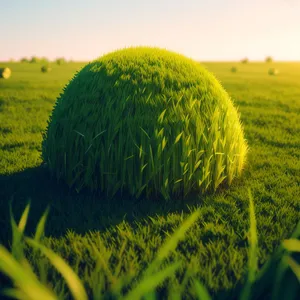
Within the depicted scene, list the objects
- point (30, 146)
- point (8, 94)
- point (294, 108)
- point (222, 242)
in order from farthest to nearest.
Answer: point (8, 94) → point (294, 108) → point (30, 146) → point (222, 242)

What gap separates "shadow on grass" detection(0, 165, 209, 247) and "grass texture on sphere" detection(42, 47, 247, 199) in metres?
0.10

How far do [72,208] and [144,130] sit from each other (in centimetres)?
96

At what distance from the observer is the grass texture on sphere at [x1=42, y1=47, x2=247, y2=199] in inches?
132

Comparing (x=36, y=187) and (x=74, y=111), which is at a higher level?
(x=74, y=111)

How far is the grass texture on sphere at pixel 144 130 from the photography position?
3.35 metres

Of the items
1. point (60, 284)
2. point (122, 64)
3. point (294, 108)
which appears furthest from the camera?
point (294, 108)

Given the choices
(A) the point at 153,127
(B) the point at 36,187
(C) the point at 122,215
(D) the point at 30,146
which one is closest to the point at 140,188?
(C) the point at 122,215

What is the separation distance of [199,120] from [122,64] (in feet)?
3.28

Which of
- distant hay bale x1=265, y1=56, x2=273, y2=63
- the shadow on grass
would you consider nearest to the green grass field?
the shadow on grass

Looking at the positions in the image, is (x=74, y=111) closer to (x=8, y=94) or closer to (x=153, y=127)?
(x=153, y=127)

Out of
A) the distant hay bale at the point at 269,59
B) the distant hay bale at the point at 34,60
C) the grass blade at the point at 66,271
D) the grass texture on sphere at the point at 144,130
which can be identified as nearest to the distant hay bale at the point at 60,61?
the distant hay bale at the point at 34,60

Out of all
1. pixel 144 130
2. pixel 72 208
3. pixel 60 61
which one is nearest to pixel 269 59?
pixel 60 61

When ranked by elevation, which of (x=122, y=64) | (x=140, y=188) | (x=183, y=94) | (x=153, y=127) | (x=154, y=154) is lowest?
(x=140, y=188)

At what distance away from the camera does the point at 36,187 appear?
3.96 meters
